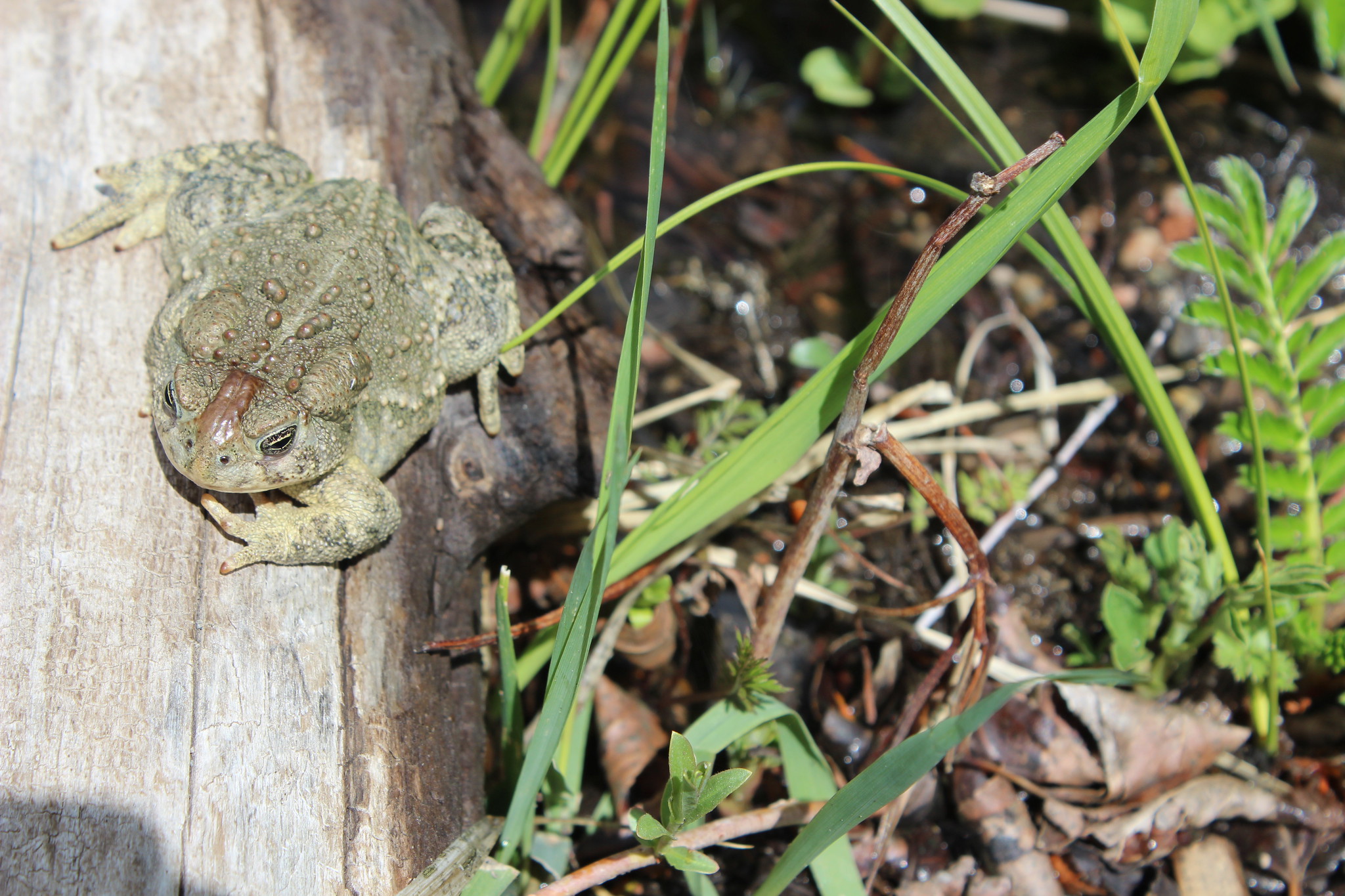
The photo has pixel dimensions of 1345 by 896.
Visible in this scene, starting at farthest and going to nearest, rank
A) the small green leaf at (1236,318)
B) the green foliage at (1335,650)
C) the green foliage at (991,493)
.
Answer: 1. the green foliage at (991,493)
2. the small green leaf at (1236,318)
3. the green foliage at (1335,650)

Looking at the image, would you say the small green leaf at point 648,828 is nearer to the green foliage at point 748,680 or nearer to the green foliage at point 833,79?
the green foliage at point 748,680

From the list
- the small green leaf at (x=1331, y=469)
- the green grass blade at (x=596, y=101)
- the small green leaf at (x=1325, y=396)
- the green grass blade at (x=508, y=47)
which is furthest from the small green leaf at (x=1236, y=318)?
the green grass blade at (x=508, y=47)

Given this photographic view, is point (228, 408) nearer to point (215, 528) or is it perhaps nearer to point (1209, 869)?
point (215, 528)

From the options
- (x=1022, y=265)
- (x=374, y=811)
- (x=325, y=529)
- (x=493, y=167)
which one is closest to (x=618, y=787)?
(x=374, y=811)

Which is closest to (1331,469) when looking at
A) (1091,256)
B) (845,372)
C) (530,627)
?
(1091,256)

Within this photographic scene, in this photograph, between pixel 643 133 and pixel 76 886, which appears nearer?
pixel 76 886

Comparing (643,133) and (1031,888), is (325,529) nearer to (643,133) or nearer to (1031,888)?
(1031,888)
